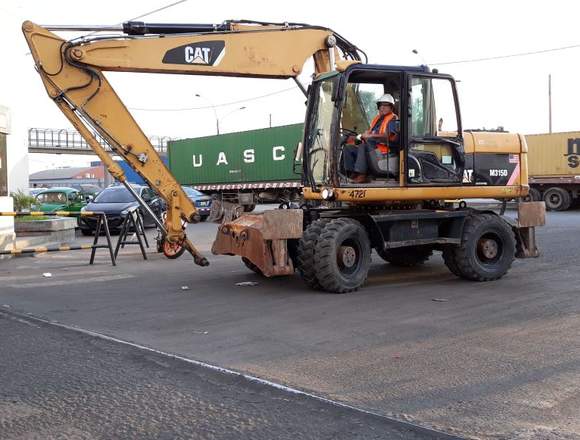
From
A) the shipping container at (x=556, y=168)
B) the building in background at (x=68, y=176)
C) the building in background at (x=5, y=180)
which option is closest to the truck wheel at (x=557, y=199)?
the shipping container at (x=556, y=168)

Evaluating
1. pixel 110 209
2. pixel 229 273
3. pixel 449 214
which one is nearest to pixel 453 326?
pixel 449 214

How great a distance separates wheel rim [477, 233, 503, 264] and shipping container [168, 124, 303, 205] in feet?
58.1

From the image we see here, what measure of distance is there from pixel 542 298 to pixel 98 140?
6745 mm

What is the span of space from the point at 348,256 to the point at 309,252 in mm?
619

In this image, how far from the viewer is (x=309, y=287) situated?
9.13 m

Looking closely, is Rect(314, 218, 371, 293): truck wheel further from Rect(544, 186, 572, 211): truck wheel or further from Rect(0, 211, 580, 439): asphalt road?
Rect(544, 186, 572, 211): truck wheel

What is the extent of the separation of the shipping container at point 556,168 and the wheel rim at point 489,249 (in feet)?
69.6

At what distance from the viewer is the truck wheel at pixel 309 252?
8.70m

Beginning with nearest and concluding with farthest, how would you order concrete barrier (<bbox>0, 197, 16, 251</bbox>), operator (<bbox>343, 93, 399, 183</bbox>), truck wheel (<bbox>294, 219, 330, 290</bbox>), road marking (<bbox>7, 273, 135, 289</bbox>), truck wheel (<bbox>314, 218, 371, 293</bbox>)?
1. truck wheel (<bbox>314, 218, 371, 293</bbox>)
2. truck wheel (<bbox>294, 219, 330, 290</bbox>)
3. operator (<bbox>343, 93, 399, 183</bbox>)
4. road marking (<bbox>7, 273, 135, 289</bbox>)
5. concrete barrier (<bbox>0, 197, 16, 251</bbox>)

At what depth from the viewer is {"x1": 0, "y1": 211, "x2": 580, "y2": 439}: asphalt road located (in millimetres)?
4609

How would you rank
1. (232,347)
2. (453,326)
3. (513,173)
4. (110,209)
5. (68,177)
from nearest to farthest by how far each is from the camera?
(232,347) → (453,326) → (513,173) → (110,209) → (68,177)

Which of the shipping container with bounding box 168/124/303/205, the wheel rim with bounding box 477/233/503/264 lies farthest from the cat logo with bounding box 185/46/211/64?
the shipping container with bounding box 168/124/303/205

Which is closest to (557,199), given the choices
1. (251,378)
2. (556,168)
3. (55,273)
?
(556,168)

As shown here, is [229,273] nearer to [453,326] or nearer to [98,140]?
[98,140]
